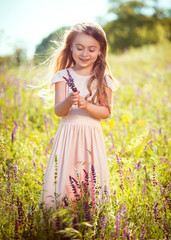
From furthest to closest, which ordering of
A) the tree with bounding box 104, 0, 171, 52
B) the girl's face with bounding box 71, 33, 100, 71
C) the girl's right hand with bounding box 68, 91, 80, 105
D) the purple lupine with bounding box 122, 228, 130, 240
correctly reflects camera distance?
the tree with bounding box 104, 0, 171, 52 → the girl's face with bounding box 71, 33, 100, 71 → the girl's right hand with bounding box 68, 91, 80, 105 → the purple lupine with bounding box 122, 228, 130, 240

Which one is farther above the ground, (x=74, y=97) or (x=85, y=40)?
(x=85, y=40)

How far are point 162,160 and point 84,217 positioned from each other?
141 cm

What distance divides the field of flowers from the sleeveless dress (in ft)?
0.56

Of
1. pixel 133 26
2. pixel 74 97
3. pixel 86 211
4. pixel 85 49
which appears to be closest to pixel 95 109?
pixel 74 97

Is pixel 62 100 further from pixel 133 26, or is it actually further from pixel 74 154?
pixel 133 26

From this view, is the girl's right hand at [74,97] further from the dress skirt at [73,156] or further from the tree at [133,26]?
the tree at [133,26]

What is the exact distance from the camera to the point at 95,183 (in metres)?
1.95

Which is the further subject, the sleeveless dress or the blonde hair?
the blonde hair

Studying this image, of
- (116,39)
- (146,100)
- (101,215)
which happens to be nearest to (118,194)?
(101,215)

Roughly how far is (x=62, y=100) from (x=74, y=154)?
464mm

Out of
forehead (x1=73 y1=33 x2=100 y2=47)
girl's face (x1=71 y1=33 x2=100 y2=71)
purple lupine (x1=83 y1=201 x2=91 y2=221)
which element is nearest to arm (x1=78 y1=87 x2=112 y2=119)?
girl's face (x1=71 y1=33 x2=100 y2=71)

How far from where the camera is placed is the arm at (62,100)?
6.41 feet

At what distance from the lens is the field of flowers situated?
1.81 m

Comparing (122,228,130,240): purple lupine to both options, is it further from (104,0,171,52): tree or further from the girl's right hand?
(104,0,171,52): tree
